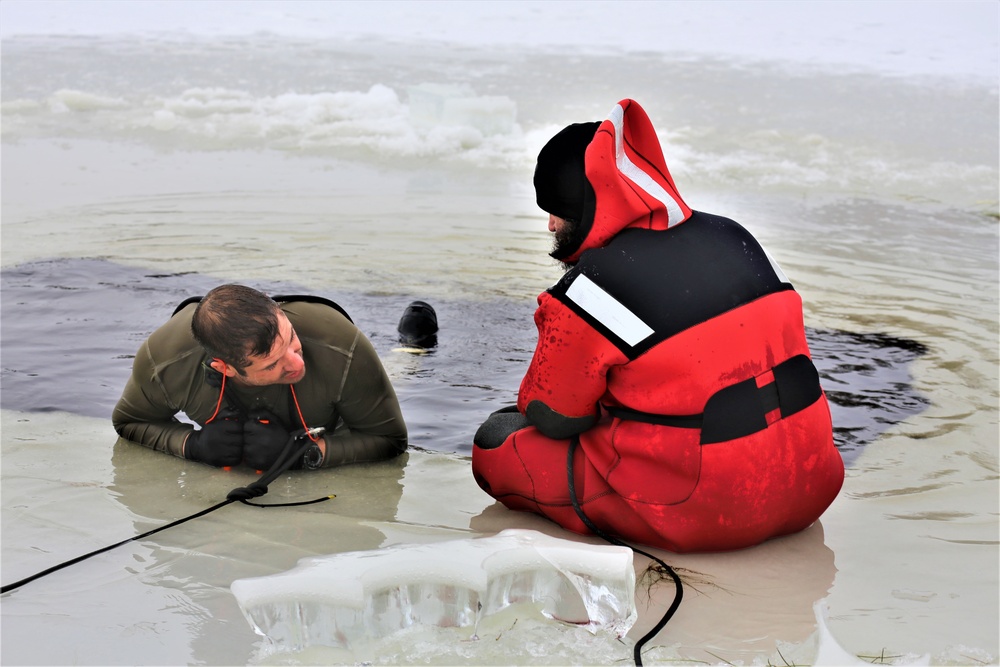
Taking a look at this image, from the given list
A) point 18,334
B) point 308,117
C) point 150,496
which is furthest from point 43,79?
point 150,496

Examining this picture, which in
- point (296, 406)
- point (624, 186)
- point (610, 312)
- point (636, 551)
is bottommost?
point (636, 551)

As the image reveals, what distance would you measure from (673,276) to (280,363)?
4.65 feet

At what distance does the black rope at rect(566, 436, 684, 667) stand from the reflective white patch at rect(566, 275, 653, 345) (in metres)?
0.52

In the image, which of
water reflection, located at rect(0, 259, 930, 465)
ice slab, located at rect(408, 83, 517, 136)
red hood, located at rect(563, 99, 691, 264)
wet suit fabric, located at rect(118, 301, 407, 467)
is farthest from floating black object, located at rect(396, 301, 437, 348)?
ice slab, located at rect(408, 83, 517, 136)

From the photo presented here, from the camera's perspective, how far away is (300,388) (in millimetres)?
3668

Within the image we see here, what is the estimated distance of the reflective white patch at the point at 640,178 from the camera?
119 inches

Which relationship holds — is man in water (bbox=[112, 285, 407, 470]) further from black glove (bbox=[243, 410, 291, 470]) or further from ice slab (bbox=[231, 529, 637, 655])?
ice slab (bbox=[231, 529, 637, 655])

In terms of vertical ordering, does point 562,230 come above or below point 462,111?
below

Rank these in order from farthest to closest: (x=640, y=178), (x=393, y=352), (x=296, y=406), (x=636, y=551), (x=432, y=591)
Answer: (x=393, y=352) < (x=296, y=406) < (x=636, y=551) < (x=640, y=178) < (x=432, y=591)

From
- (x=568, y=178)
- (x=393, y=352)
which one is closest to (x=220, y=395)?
(x=568, y=178)

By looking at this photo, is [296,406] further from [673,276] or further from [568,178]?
[673,276]

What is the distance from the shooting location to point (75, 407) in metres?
4.60

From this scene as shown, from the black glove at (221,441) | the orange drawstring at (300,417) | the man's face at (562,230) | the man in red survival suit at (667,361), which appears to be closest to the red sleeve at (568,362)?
the man in red survival suit at (667,361)

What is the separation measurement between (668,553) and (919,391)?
258 centimetres
